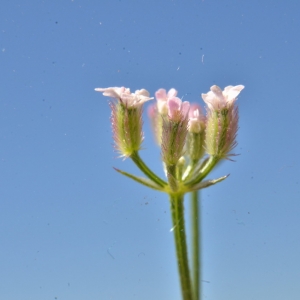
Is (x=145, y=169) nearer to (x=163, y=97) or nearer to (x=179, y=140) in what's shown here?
(x=179, y=140)

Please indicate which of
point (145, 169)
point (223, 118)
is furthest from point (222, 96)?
point (145, 169)

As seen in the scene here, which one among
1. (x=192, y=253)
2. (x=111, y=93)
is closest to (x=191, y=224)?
(x=192, y=253)

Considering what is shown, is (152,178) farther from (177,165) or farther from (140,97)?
(140,97)

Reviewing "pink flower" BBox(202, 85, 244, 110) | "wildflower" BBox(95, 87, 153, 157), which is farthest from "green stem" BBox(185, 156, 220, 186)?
"wildflower" BBox(95, 87, 153, 157)

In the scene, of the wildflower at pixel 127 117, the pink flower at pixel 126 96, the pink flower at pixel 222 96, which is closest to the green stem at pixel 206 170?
the pink flower at pixel 222 96

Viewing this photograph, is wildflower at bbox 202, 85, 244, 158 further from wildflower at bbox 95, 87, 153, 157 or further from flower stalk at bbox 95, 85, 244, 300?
wildflower at bbox 95, 87, 153, 157

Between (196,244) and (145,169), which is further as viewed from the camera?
(196,244)
